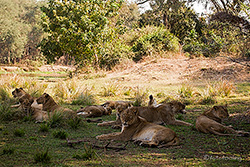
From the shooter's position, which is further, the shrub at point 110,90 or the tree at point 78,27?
A: the tree at point 78,27

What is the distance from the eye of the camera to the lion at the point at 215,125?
573 cm

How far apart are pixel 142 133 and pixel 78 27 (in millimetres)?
16551

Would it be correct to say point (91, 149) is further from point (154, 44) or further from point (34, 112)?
point (154, 44)

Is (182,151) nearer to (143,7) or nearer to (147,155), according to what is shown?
(147,155)

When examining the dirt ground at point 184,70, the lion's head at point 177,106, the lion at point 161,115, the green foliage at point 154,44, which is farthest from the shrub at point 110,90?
the green foliage at point 154,44

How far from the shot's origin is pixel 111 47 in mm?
25500

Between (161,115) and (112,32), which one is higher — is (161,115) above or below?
below

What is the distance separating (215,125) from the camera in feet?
19.2

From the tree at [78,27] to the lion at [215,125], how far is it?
14453 millimetres

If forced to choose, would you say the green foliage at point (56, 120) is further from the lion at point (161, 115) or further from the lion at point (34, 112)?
the lion at point (161, 115)

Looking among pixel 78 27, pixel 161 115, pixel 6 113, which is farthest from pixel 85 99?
pixel 78 27

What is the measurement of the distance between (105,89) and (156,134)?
8.38 metres

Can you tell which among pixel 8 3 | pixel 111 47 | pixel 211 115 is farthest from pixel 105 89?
pixel 8 3

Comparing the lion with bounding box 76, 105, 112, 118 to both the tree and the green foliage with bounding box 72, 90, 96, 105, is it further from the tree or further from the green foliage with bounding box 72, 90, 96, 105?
the tree
